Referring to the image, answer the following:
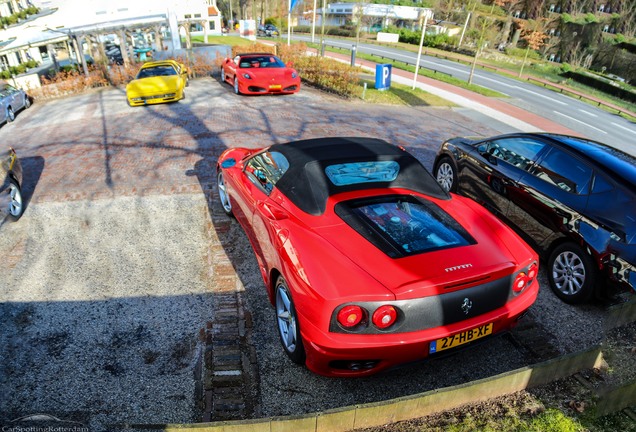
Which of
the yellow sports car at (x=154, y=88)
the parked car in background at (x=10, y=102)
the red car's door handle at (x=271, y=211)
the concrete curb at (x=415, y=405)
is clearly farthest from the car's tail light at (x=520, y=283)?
the parked car in background at (x=10, y=102)

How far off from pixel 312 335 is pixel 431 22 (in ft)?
185

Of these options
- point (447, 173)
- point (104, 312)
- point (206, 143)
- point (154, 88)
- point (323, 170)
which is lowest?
point (206, 143)

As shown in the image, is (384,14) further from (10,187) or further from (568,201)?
(568,201)

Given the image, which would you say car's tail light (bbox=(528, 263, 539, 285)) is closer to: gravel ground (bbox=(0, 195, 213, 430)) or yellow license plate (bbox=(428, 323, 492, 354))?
yellow license plate (bbox=(428, 323, 492, 354))

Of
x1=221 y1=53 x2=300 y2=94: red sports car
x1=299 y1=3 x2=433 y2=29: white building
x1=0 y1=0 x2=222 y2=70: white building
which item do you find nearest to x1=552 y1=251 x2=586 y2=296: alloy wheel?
x1=221 y1=53 x2=300 y2=94: red sports car

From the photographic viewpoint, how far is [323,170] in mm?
3830

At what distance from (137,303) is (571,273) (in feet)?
14.9

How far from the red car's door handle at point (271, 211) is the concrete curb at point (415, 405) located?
1.81m

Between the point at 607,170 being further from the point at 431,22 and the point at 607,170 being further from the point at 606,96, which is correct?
the point at 431,22

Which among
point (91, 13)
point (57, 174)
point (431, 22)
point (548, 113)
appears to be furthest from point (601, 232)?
point (431, 22)

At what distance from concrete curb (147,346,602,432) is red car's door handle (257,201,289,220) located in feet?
5.95

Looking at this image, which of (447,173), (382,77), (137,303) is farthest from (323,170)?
(382,77)

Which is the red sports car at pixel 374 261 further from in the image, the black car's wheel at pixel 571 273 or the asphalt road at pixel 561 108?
the asphalt road at pixel 561 108

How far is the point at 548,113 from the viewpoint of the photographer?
61.2 feet
